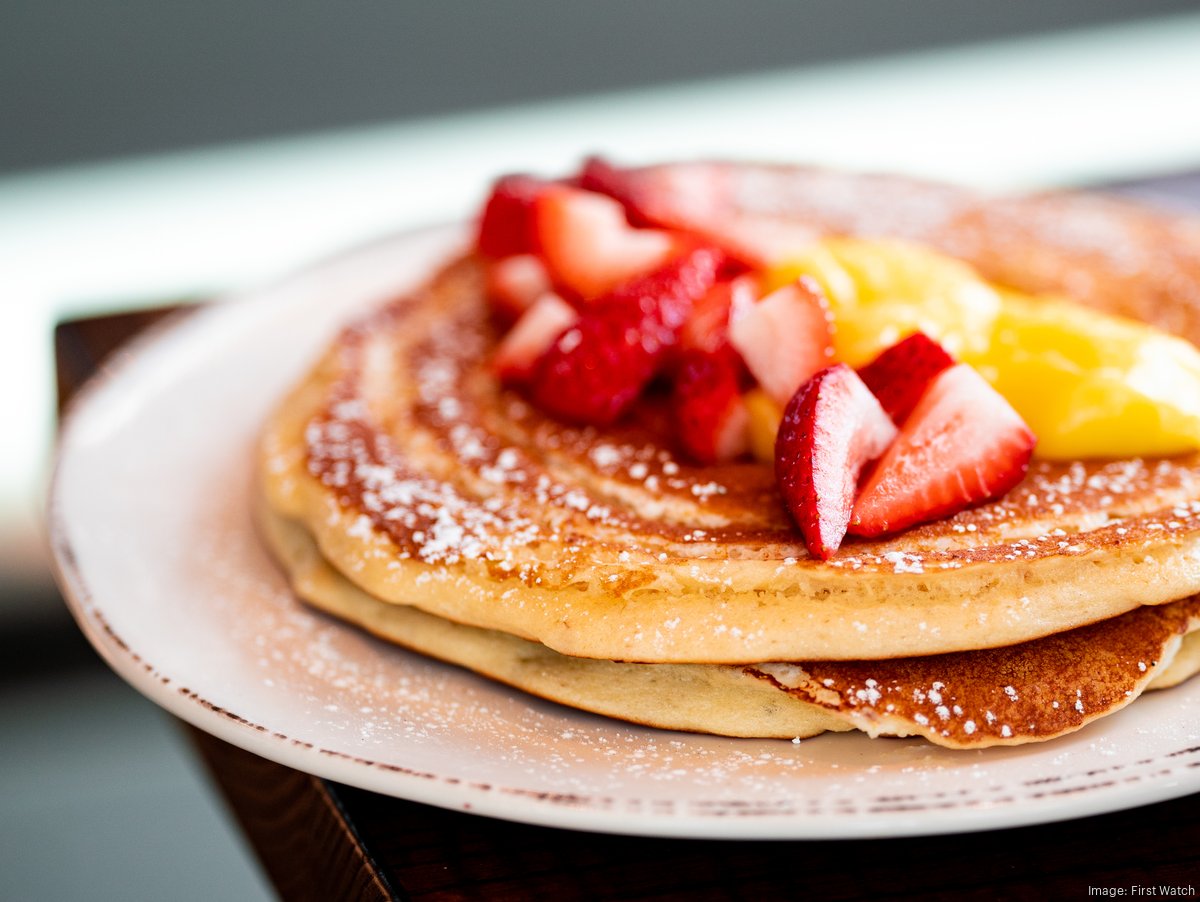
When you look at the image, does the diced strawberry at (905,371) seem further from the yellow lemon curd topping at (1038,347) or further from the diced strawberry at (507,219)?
the diced strawberry at (507,219)

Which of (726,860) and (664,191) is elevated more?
(664,191)

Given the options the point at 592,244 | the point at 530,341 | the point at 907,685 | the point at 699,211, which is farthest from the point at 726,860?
the point at 699,211

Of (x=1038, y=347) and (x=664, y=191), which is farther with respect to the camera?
(x=664, y=191)

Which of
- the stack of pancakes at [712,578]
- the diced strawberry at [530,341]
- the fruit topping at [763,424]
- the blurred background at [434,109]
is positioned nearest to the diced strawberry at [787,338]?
the fruit topping at [763,424]

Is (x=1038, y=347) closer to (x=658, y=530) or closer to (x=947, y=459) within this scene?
(x=947, y=459)

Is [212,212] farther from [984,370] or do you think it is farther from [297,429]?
[984,370]
